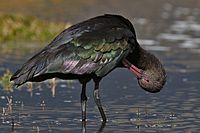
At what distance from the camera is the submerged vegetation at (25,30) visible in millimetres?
20984

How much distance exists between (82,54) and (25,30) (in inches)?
A: 507

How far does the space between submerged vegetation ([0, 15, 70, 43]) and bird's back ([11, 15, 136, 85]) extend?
1179cm

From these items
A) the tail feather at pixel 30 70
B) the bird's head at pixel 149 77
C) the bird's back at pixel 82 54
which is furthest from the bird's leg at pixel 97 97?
the tail feather at pixel 30 70

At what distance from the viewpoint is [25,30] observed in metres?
21.5

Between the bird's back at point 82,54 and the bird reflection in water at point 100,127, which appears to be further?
the bird reflection in water at point 100,127

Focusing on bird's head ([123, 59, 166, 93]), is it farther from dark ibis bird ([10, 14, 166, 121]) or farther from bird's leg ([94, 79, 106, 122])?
bird's leg ([94, 79, 106, 122])

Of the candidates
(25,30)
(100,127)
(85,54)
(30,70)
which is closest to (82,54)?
(85,54)

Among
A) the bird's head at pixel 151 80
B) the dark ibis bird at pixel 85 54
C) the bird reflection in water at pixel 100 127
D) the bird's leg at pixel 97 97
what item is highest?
the dark ibis bird at pixel 85 54

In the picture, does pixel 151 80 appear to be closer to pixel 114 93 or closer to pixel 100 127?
pixel 100 127

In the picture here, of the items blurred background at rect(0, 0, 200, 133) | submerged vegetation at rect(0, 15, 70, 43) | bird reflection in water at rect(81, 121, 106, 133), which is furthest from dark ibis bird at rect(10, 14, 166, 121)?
submerged vegetation at rect(0, 15, 70, 43)

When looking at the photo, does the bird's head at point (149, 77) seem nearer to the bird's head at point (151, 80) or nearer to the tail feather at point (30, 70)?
the bird's head at point (151, 80)

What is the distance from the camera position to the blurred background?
9.45 m

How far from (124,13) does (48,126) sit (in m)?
23.2

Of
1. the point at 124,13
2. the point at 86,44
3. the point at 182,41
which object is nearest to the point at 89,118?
the point at 86,44
